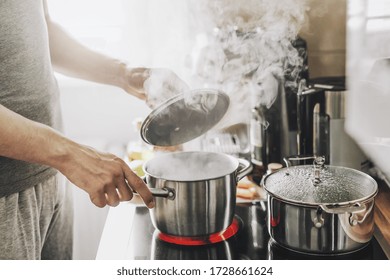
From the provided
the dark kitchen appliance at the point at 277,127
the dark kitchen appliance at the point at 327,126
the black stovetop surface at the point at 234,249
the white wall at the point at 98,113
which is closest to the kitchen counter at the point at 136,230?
the black stovetop surface at the point at 234,249

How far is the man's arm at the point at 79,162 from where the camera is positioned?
30.5 inches

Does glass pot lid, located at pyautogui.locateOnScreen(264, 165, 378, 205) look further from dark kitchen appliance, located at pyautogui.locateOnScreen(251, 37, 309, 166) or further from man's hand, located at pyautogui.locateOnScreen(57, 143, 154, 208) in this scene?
dark kitchen appliance, located at pyautogui.locateOnScreen(251, 37, 309, 166)

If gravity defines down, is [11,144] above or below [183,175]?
above

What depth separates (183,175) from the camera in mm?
975

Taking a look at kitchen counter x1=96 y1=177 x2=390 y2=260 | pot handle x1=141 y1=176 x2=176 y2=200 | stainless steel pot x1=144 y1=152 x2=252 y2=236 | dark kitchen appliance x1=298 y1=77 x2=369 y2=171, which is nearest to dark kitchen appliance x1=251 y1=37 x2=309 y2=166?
dark kitchen appliance x1=298 y1=77 x2=369 y2=171

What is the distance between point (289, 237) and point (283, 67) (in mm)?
597

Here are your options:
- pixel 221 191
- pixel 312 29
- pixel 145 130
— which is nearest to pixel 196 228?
pixel 221 191

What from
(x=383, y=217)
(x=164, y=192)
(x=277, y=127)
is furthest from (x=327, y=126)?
(x=164, y=192)

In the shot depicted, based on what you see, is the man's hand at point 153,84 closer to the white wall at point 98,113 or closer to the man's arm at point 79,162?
the man's arm at point 79,162

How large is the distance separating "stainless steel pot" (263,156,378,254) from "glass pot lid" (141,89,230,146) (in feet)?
0.61

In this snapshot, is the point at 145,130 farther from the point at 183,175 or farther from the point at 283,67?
the point at 283,67

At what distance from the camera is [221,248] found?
33.9 inches

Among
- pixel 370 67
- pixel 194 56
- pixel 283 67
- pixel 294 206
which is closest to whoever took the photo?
pixel 294 206

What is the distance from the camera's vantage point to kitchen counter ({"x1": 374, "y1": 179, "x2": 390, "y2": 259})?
34.5 inches
